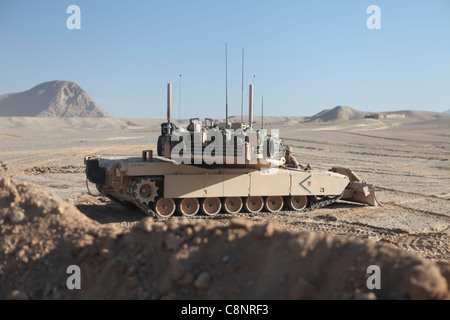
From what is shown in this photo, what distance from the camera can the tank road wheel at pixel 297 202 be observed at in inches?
569

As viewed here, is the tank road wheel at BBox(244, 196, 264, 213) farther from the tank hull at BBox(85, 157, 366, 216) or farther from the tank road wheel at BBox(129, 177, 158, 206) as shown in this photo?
the tank road wheel at BBox(129, 177, 158, 206)

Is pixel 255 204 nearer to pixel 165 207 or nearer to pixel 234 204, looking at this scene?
pixel 234 204

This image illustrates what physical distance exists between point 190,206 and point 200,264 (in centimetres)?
813

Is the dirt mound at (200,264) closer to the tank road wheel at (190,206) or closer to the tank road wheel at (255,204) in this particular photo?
the tank road wheel at (190,206)

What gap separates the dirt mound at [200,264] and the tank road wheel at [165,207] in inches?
258

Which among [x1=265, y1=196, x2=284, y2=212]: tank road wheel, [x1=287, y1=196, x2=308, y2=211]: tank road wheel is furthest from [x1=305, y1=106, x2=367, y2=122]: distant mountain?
[x1=265, y1=196, x2=284, y2=212]: tank road wheel

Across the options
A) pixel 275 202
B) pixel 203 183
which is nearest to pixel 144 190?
pixel 203 183

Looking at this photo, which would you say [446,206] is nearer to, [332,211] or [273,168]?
[332,211]

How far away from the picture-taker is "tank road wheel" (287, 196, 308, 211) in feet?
47.4

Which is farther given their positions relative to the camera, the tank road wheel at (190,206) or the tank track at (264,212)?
the tank road wheel at (190,206)

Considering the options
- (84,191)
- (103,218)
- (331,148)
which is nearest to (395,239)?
(103,218)

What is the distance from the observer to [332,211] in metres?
14.6

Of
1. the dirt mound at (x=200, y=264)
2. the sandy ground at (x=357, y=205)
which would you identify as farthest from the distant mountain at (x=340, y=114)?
the dirt mound at (x=200, y=264)
